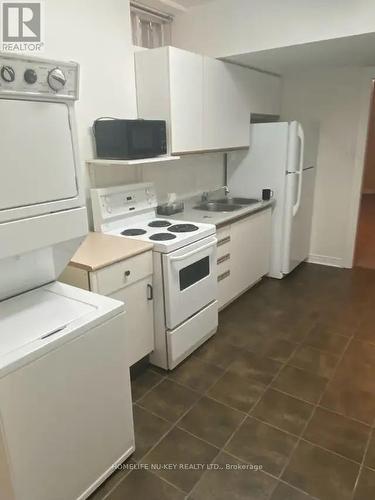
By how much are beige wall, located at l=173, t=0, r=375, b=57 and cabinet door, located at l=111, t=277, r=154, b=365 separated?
204 cm

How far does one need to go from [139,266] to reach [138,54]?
166cm

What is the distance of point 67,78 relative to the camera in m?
1.36

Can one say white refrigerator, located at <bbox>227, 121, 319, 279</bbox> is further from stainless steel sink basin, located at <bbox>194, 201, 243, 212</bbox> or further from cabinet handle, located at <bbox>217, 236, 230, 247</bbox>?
cabinet handle, located at <bbox>217, 236, 230, 247</bbox>

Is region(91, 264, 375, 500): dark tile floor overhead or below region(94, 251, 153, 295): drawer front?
below

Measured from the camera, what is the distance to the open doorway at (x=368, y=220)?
14.5 ft

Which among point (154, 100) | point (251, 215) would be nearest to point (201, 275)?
point (251, 215)

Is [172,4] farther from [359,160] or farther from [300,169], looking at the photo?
[359,160]

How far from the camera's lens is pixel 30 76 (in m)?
1.24

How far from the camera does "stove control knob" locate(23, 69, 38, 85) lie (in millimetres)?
1231

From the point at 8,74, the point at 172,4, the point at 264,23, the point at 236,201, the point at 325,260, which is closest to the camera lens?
the point at 8,74

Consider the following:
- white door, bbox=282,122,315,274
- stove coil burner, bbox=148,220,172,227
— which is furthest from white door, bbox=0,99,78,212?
white door, bbox=282,122,315,274
